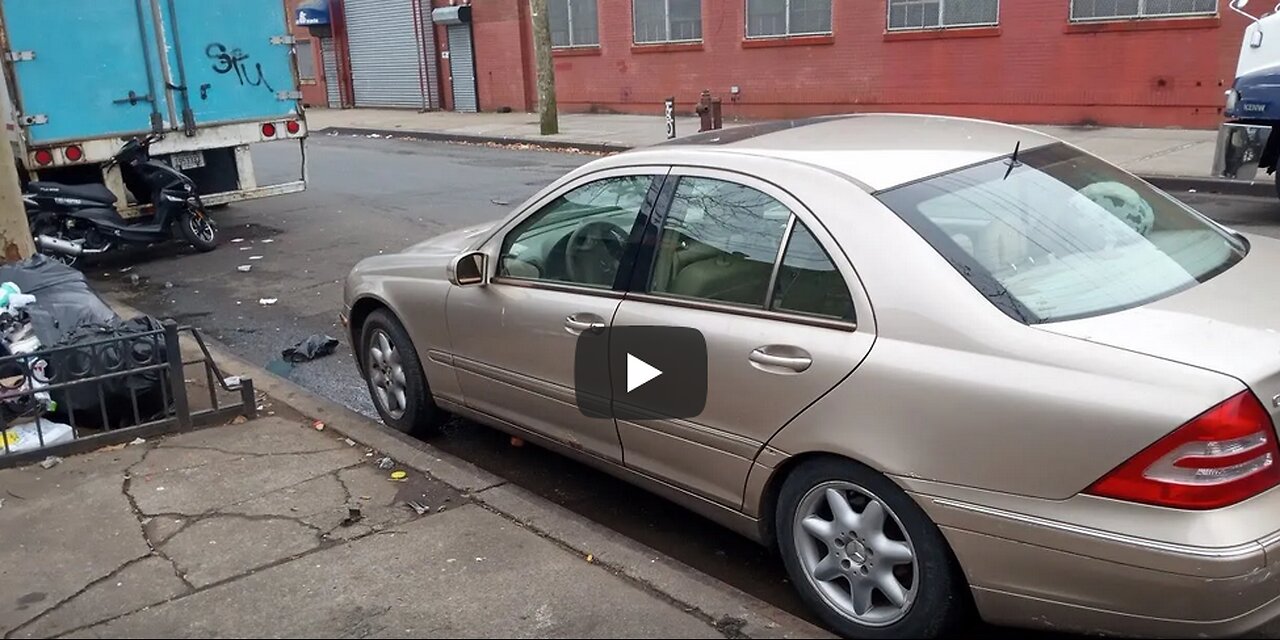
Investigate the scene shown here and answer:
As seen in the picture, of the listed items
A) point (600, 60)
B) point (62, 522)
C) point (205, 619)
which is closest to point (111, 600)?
point (205, 619)

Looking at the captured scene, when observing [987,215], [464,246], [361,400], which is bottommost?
[361,400]

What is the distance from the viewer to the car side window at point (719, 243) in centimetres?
356

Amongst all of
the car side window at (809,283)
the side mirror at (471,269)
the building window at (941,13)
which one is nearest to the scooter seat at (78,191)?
the side mirror at (471,269)

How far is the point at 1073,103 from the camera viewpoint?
17.0 metres

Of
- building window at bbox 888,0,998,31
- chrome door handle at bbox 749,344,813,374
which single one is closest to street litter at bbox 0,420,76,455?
chrome door handle at bbox 749,344,813,374

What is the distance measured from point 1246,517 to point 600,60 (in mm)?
23510

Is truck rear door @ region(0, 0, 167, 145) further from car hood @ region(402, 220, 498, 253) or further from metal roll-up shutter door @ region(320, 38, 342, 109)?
metal roll-up shutter door @ region(320, 38, 342, 109)

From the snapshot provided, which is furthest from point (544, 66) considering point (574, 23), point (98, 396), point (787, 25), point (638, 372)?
point (638, 372)

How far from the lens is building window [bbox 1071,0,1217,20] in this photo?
15.5m

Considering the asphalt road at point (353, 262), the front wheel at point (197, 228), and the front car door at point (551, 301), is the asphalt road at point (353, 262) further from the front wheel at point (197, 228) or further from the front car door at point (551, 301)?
the front car door at point (551, 301)

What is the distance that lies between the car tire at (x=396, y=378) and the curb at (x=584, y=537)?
0.09 meters

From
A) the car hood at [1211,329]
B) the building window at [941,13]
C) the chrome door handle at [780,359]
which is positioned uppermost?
the building window at [941,13]

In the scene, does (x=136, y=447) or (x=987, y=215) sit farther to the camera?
(x=136, y=447)

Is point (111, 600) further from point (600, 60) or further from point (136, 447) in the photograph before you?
point (600, 60)
